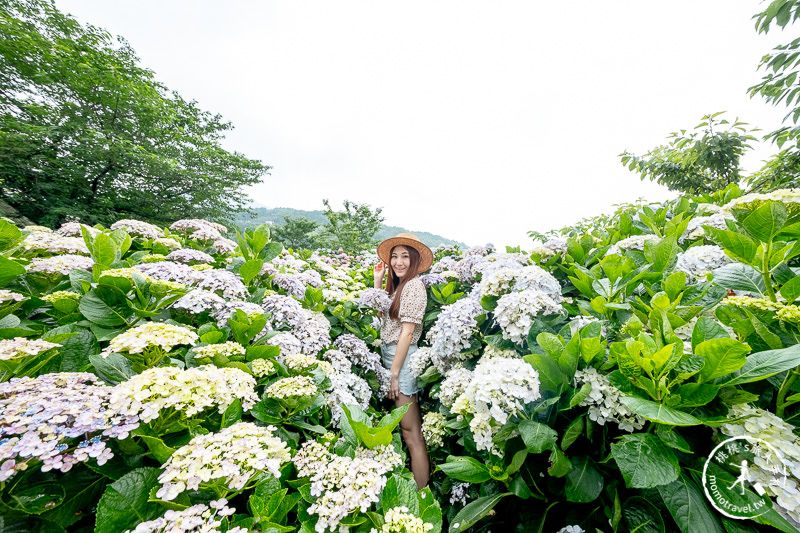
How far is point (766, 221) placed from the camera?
127 centimetres

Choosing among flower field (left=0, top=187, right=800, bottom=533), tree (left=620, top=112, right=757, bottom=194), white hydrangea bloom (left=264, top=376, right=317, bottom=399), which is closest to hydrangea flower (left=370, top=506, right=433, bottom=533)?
flower field (left=0, top=187, right=800, bottom=533)

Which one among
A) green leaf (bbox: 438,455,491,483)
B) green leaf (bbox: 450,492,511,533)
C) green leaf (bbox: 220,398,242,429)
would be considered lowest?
green leaf (bbox: 450,492,511,533)

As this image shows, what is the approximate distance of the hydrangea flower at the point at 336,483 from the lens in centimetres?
99

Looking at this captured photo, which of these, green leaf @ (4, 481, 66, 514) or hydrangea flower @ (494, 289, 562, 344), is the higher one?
hydrangea flower @ (494, 289, 562, 344)

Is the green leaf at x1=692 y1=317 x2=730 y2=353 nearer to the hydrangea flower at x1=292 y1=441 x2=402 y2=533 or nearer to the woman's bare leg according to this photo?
the hydrangea flower at x1=292 y1=441 x2=402 y2=533

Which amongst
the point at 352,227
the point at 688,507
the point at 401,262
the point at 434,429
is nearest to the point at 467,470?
the point at 688,507

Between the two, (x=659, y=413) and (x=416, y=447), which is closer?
(x=659, y=413)

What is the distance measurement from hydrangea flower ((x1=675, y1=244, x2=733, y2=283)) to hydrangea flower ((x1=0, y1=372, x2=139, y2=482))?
2634mm

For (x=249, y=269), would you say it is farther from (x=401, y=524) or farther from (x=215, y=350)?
(x=401, y=524)

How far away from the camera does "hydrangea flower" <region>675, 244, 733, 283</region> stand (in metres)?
1.66

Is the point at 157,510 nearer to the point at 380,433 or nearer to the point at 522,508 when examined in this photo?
the point at 380,433

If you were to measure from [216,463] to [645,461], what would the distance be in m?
1.42

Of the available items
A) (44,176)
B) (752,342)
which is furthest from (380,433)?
(44,176)

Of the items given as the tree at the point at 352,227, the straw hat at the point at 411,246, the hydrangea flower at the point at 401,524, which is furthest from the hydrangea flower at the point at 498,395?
the tree at the point at 352,227
